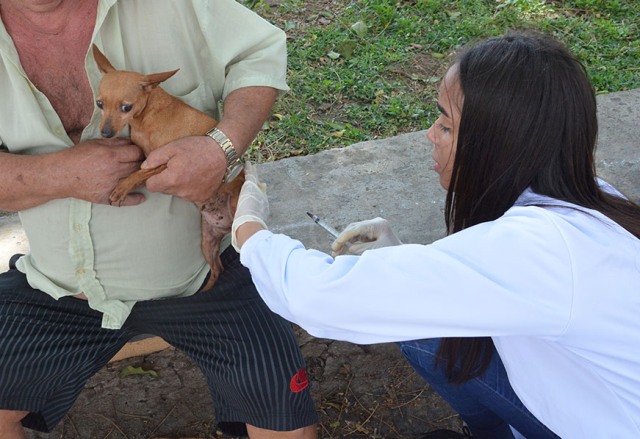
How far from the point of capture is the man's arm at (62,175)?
211 centimetres

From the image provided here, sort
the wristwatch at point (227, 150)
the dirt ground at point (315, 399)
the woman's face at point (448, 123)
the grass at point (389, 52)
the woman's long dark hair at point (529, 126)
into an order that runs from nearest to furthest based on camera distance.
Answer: the woman's long dark hair at point (529, 126) → the woman's face at point (448, 123) → the wristwatch at point (227, 150) → the dirt ground at point (315, 399) → the grass at point (389, 52)

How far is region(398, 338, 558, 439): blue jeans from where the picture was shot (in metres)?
2.06

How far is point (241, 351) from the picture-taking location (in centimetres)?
216

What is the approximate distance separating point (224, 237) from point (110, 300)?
40 cm

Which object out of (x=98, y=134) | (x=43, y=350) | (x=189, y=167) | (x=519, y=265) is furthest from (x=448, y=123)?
(x=43, y=350)

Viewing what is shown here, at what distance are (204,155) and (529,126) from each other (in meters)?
0.92

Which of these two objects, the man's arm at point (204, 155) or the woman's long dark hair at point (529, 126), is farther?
the man's arm at point (204, 155)

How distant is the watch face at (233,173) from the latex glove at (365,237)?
366 millimetres

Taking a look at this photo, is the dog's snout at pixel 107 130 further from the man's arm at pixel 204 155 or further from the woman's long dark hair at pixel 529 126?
the woman's long dark hair at pixel 529 126

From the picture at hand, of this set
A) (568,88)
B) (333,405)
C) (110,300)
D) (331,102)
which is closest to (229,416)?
(110,300)

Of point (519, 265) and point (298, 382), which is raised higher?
point (519, 265)

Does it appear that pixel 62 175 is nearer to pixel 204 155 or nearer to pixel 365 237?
pixel 204 155

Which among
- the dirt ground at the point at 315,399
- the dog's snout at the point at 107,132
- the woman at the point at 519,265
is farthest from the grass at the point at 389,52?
the woman at the point at 519,265

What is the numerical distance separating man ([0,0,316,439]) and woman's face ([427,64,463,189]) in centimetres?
61
